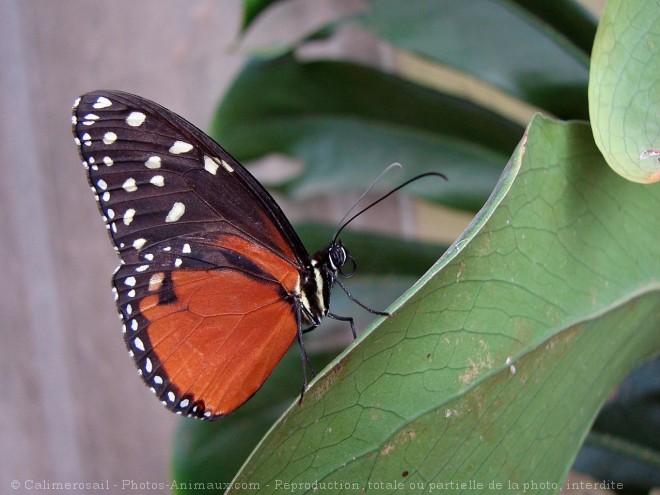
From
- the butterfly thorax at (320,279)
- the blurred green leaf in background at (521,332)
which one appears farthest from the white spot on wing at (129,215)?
the blurred green leaf in background at (521,332)

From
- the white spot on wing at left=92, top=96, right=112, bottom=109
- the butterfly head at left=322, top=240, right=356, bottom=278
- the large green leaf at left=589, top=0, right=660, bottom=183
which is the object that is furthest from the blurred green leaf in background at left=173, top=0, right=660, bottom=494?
the white spot on wing at left=92, top=96, right=112, bottom=109

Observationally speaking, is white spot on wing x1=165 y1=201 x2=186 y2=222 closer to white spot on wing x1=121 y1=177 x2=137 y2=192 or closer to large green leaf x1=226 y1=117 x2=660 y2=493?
white spot on wing x1=121 y1=177 x2=137 y2=192

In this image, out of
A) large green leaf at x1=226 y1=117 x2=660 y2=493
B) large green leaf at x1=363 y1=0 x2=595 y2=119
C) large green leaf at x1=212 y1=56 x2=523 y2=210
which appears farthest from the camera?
large green leaf at x1=212 y1=56 x2=523 y2=210

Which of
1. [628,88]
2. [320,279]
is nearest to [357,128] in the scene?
[320,279]

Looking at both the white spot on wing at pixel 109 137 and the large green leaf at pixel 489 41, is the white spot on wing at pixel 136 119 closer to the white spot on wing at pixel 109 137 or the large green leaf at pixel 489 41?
the white spot on wing at pixel 109 137

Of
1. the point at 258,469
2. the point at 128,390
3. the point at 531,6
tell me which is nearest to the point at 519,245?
the point at 258,469

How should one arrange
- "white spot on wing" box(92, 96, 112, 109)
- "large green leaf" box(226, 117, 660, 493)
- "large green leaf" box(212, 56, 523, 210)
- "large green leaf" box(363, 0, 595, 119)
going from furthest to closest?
"large green leaf" box(212, 56, 523, 210) < "large green leaf" box(363, 0, 595, 119) < "white spot on wing" box(92, 96, 112, 109) < "large green leaf" box(226, 117, 660, 493)

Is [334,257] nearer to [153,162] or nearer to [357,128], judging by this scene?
[153,162]
